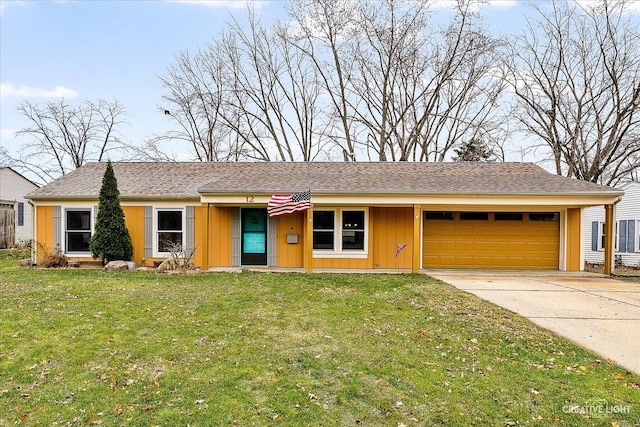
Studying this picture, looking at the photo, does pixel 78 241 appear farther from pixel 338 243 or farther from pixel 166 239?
pixel 338 243

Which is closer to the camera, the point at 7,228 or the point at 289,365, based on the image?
the point at 289,365

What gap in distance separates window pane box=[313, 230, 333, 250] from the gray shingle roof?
1.50 m

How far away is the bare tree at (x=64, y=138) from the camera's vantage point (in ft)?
84.5

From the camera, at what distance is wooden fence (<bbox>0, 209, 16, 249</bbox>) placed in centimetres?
1759

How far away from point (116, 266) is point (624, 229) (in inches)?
728

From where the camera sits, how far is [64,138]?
26.5 metres

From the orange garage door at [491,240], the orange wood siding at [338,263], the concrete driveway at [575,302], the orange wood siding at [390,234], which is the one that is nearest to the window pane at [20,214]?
the orange wood siding at [338,263]

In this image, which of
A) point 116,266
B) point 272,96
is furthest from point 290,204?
point 272,96

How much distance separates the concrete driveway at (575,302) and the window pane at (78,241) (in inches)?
412

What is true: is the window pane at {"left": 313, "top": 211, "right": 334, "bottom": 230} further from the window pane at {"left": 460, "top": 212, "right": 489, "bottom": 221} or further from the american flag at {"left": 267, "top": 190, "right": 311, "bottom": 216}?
the window pane at {"left": 460, "top": 212, "right": 489, "bottom": 221}

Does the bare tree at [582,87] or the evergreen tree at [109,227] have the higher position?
the bare tree at [582,87]

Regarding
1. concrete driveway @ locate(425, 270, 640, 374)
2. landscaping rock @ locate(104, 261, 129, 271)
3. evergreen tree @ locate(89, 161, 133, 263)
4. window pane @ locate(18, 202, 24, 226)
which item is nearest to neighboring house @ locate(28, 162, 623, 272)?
evergreen tree @ locate(89, 161, 133, 263)

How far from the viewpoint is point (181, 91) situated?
24.2 m

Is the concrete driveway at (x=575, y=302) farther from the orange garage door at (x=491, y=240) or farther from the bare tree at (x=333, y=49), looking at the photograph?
the bare tree at (x=333, y=49)
